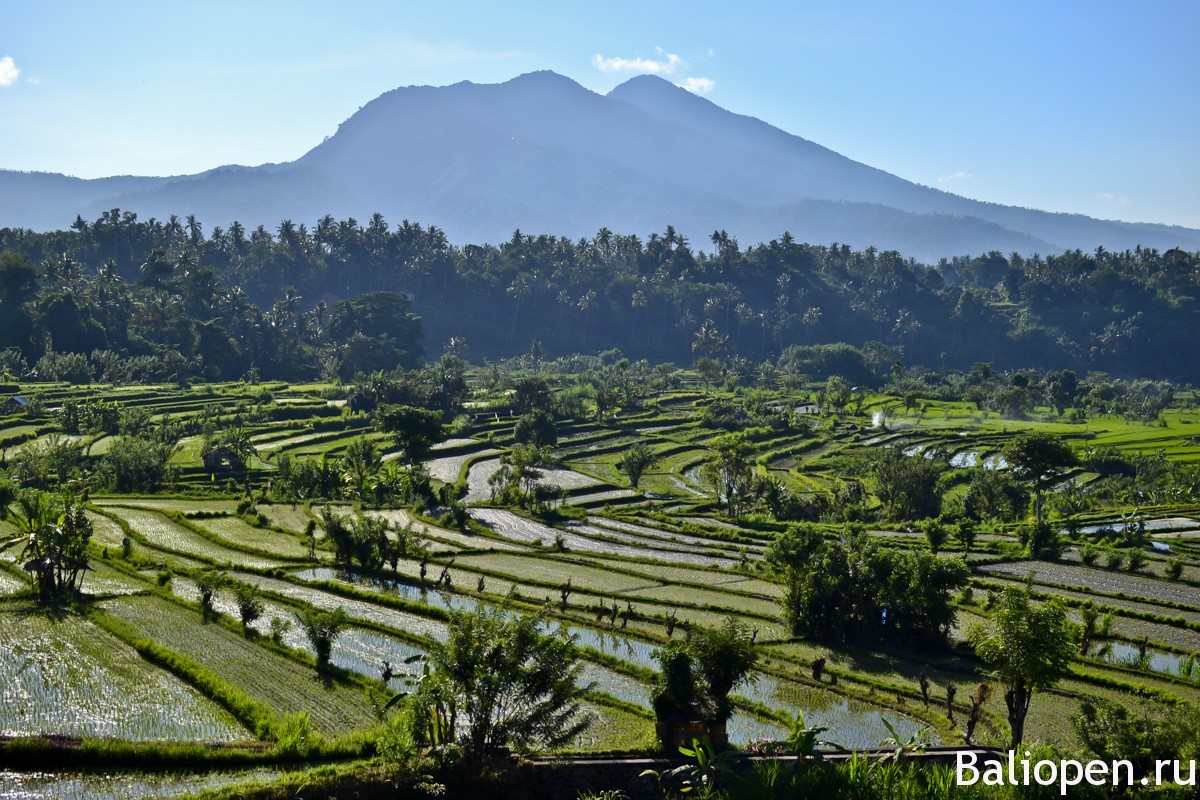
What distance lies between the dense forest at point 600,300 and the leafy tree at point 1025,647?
9054 centimetres

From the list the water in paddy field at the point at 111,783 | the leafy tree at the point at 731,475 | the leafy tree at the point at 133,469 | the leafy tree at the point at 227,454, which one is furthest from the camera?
the leafy tree at the point at 227,454

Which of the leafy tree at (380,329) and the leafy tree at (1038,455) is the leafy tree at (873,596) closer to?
the leafy tree at (1038,455)

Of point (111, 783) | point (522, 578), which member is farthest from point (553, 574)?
point (111, 783)

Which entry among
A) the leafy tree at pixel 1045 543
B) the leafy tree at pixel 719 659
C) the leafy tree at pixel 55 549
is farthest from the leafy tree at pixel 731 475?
the leafy tree at pixel 55 549

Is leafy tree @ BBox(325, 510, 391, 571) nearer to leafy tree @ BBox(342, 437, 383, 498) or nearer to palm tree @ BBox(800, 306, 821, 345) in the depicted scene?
leafy tree @ BBox(342, 437, 383, 498)

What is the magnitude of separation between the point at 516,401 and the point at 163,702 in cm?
6085

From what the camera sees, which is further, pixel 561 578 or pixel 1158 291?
pixel 1158 291

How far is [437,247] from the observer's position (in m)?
154

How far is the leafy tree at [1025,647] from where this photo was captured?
1656cm

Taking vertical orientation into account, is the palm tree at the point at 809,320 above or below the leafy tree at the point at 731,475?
above

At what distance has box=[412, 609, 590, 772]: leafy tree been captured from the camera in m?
15.7

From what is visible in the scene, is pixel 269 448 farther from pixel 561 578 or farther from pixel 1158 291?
pixel 1158 291

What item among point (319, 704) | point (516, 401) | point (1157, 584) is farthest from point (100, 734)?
point (516, 401)

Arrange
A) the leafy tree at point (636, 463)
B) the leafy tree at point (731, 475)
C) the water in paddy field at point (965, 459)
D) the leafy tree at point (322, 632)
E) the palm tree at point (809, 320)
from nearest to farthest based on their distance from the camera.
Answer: the leafy tree at point (322, 632), the leafy tree at point (731, 475), the leafy tree at point (636, 463), the water in paddy field at point (965, 459), the palm tree at point (809, 320)
